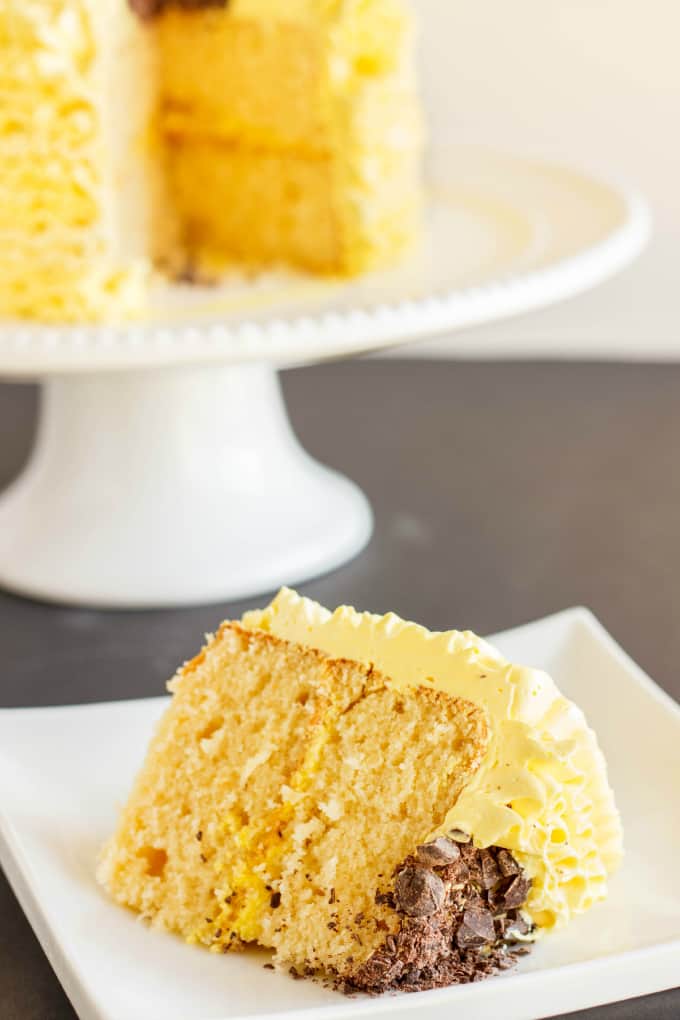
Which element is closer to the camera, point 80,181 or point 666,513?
point 80,181

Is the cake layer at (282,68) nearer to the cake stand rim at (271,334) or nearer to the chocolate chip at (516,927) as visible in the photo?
the cake stand rim at (271,334)

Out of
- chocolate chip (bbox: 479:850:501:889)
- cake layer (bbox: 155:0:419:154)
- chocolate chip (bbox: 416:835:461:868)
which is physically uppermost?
cake layer (bbox: 155:0:419:154)

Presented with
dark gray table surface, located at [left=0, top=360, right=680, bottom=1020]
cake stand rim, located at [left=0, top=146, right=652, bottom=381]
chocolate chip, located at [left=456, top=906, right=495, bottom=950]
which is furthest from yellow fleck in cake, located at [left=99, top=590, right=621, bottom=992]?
cake stand rim, located at [left=0, top=146, right=652, bottom=381]

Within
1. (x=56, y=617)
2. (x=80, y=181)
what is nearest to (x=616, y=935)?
(x=56, y=617)

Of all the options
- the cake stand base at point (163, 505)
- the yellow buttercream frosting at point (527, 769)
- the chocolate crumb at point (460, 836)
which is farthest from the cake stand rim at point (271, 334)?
the chocolate crumb at point (460, 836)

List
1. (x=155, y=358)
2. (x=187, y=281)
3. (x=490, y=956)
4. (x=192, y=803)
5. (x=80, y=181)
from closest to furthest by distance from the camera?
(x=490, y=956), (x=192, y=803), (x=155, y=358), (x=80, y=181), (x=187, y=281)

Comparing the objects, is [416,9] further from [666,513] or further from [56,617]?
[56,617]

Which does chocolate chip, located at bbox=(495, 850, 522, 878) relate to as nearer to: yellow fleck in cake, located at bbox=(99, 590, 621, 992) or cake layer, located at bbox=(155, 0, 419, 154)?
yellow fleck in cake, located at bbox=(99, 590, 621, 992)
